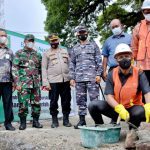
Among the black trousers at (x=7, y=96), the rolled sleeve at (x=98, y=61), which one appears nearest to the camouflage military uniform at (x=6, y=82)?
the black trousers at (x=7, y=96)

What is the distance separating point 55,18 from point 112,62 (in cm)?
1137

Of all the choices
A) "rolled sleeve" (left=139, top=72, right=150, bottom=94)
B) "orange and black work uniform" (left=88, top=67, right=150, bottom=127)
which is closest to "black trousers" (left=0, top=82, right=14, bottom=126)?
"orange and black work uniform" (left=88, top=67, right=150, bottom=127)

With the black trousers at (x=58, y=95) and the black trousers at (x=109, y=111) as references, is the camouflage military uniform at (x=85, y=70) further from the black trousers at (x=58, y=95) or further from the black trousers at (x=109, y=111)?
the black trousers at (x=109, y=111)

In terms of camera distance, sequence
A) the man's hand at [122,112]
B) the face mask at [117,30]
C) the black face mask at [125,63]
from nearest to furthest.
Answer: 1. the man's hand at [122,112]
2. the black face mask at [125,63]
3. the face mask at [117,30]

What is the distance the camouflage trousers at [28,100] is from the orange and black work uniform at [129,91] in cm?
202

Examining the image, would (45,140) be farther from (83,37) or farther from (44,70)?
(83,37)

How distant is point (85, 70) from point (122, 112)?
2067mm

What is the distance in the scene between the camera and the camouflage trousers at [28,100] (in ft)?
25.5

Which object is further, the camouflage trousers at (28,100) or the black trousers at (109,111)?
the camouflage trousers at (28,100)

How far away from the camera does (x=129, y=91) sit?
584 cm

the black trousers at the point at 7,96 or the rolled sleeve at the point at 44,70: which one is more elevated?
the rolled sleeve at the point at 44,70

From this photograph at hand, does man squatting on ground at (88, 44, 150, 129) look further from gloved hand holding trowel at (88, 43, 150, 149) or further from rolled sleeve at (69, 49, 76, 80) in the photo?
rolled sleeve at (69, 49, 76, 80)

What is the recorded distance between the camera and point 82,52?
25.0 feet

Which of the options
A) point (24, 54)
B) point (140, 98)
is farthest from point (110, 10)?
point (140, 98)
